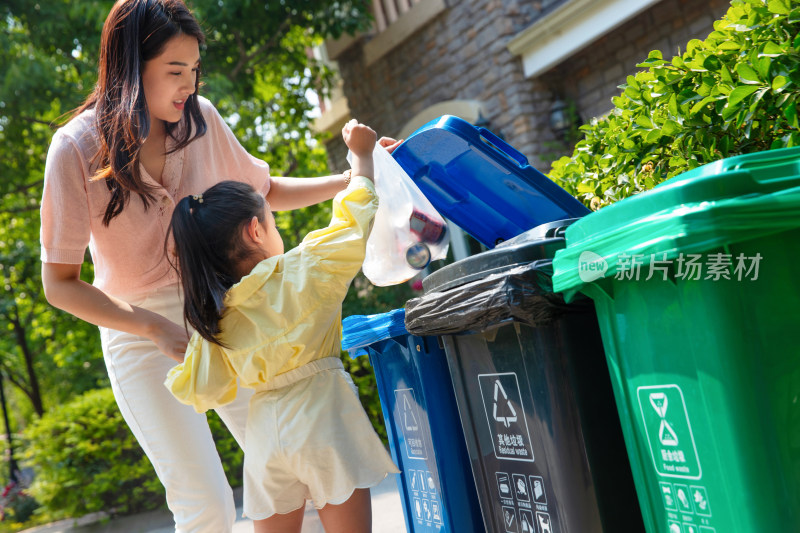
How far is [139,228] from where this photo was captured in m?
2.43

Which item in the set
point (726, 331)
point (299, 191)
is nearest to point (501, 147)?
point (299, 191)

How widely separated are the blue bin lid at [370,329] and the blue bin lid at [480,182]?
1.46 feet

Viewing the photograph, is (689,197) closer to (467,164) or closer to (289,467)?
(467,164)

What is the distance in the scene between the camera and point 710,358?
1.51 metres

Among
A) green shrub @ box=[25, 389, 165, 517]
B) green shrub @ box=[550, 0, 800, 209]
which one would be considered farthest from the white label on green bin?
green shrub @ box=[25, 389, 165, 517]

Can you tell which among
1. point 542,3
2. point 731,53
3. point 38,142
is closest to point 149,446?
point 731,53

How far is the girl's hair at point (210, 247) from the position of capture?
227cm

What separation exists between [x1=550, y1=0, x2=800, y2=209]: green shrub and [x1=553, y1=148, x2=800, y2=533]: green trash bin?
302 mm

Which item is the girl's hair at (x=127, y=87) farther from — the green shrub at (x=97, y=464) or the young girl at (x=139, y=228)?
the green shrub at (x=97, y=464)

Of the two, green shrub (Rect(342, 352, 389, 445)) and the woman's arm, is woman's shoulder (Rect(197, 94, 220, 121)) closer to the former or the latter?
the woman's arm

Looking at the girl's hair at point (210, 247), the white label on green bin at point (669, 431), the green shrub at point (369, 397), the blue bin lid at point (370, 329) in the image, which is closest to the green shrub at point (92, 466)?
the green shrub at point (369, 397)

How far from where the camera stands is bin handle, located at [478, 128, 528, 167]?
255cm

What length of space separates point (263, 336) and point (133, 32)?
3.38ft

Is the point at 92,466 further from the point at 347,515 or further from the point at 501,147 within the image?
the point at 501,147
